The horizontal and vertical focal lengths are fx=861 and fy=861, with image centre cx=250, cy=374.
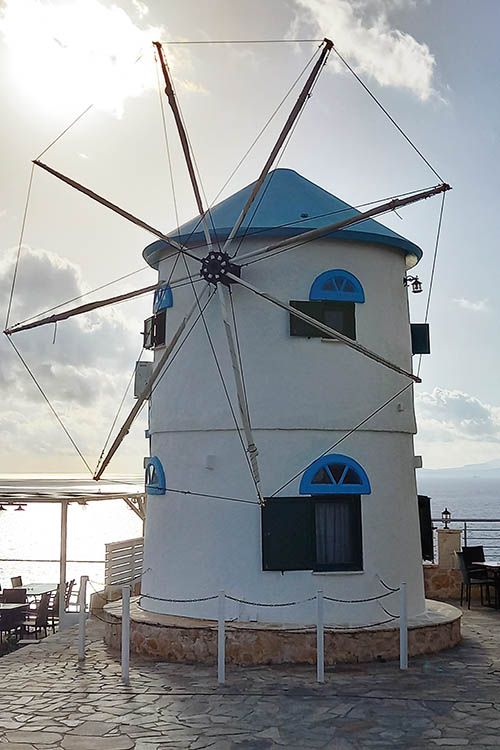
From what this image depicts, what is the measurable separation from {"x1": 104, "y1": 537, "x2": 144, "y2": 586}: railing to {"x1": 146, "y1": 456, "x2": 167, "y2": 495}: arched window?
233 cm

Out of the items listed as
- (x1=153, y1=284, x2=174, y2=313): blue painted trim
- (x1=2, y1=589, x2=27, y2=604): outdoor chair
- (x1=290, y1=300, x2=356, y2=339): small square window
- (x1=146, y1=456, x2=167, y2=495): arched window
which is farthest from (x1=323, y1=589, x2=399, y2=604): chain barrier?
(x1=2, y1=589, x2=27, y2=604): outdoor chair

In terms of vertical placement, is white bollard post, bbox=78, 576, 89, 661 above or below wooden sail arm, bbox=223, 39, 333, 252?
below

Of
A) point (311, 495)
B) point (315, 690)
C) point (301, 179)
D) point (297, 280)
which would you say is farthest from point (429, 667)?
point (301, 179)

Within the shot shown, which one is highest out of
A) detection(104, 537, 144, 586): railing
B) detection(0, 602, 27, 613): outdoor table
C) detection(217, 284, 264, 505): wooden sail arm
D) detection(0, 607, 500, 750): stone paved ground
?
detection(217, 284, 264, 505): wooden sail arm

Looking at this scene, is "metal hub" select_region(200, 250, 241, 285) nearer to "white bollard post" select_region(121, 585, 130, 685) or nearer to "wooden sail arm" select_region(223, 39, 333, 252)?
"wooden sail arm" select_region(223, 39, 333, 252)

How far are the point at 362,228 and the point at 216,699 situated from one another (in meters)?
7.23

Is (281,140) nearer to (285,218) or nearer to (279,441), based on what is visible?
(285,218)

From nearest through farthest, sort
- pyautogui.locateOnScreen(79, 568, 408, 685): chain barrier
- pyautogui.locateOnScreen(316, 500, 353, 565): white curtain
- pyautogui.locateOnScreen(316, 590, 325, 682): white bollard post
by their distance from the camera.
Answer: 1. pyautogui.locateOnScreen(316, 590, 325, 682): white bollard post
2. pyautogui.locateOnScreen(79, 568, 408, 685): chain barrier
3. pyautogui.locateOnScreen(316, 500, 353, 565): white curtain

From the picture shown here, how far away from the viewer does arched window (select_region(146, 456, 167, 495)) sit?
1352 cm

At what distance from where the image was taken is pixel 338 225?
1184 cm

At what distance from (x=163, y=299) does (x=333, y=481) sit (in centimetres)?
404

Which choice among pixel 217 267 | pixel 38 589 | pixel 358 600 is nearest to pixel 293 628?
pixel 358 600

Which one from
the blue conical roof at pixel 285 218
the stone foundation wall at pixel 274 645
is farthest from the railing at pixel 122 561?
the blue conical roof at pixel 285 218

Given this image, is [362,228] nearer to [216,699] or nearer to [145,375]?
[145,375]
